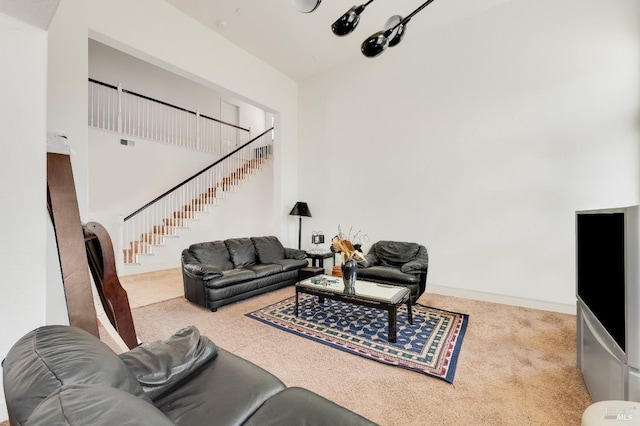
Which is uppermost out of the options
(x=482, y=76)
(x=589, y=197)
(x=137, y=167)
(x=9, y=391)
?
(x=482, y=76)

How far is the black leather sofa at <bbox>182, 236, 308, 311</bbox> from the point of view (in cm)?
354

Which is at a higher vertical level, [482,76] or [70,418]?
[482,76]

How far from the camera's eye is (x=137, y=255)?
5527 mm

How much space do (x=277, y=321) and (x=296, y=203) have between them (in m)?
2.91

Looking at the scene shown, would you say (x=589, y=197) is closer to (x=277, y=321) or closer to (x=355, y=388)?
(x=355, y=388)

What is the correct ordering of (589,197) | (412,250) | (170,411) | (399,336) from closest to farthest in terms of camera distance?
(170,411)
(399,336)
(589,197)
(412,250)

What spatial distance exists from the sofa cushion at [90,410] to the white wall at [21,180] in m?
1.53

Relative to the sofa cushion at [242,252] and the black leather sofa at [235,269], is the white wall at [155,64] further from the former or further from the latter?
the sofa cushion at [242,252]

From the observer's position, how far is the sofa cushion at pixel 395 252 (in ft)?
14.3

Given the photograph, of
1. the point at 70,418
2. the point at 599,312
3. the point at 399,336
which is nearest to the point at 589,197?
the point at 599,312

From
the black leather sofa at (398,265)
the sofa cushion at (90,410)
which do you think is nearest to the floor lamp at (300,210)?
the black leather sofa at (398,265)

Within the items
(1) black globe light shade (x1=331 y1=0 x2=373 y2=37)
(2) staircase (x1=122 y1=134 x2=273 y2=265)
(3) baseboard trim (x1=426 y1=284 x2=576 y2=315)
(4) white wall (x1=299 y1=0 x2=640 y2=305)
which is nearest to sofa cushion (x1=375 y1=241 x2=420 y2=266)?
(4) white wall (x1=299 y1=0 x2=640 y2=305)

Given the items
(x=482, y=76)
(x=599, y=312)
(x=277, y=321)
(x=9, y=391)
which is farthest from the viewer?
(x=482, y=76)

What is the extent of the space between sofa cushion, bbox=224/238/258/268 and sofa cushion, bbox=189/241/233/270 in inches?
2.9
